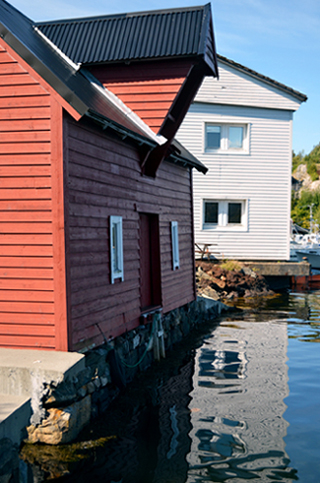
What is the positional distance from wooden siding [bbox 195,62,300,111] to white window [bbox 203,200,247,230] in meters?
4.94

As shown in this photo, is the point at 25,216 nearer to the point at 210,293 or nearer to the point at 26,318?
the point at 26,318

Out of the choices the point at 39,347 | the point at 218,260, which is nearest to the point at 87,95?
the point at 39,347

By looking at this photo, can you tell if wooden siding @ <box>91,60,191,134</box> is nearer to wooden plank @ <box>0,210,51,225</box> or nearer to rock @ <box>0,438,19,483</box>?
wooden plank @ <box>0,210,51,225</box>

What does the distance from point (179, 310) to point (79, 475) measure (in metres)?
8.56

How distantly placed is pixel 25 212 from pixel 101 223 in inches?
61.2

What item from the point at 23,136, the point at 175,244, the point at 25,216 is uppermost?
the point at 23,136

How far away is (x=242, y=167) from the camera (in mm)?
24734

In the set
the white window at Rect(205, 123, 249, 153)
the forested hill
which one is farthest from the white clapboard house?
the forested hill

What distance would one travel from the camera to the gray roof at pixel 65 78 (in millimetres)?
7785

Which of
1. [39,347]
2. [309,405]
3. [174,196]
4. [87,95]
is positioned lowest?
[309,405]

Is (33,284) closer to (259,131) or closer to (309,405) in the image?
(309,405)

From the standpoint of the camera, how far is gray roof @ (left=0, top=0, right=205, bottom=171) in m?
7.79

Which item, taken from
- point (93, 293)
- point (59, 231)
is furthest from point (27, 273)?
point (93, 293)

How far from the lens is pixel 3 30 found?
7.93 meters
